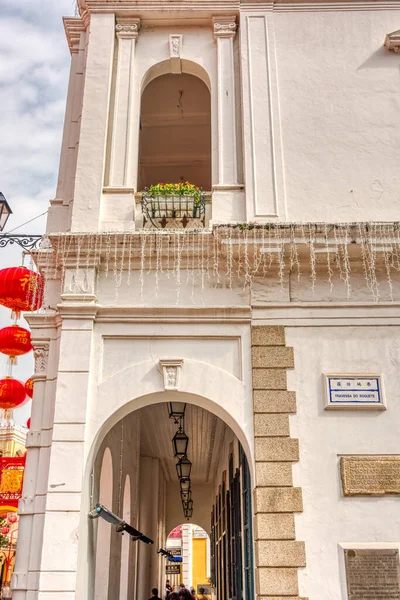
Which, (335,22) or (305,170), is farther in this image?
(335,22)

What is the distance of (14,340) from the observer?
11055mm

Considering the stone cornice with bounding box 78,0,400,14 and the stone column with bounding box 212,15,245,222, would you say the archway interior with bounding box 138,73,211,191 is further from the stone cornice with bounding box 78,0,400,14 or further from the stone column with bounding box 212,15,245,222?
the stone column with bounding box 212,15,245,222

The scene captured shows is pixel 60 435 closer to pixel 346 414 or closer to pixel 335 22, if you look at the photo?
pixel 346 414

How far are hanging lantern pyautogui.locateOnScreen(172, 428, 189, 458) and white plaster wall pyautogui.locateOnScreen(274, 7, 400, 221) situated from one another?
4866 mm

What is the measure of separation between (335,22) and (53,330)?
6498 mm

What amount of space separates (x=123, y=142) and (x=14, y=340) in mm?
4451

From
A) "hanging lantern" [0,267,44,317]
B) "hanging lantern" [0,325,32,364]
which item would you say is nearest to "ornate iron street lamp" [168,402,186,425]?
"hanging lantern" [0,325,32,364]

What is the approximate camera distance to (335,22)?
954 cm

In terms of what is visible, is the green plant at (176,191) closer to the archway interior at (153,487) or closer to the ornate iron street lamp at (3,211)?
the ornate iron street lamp at (3,211)

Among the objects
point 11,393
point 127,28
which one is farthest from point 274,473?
point 11,393

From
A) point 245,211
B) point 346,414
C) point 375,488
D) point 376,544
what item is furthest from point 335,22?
point 376,544

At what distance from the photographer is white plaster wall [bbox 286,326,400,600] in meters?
6.55

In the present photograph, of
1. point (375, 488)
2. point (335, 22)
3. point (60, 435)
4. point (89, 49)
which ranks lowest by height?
point (375, 488)

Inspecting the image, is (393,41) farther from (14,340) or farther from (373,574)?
(14,340)
